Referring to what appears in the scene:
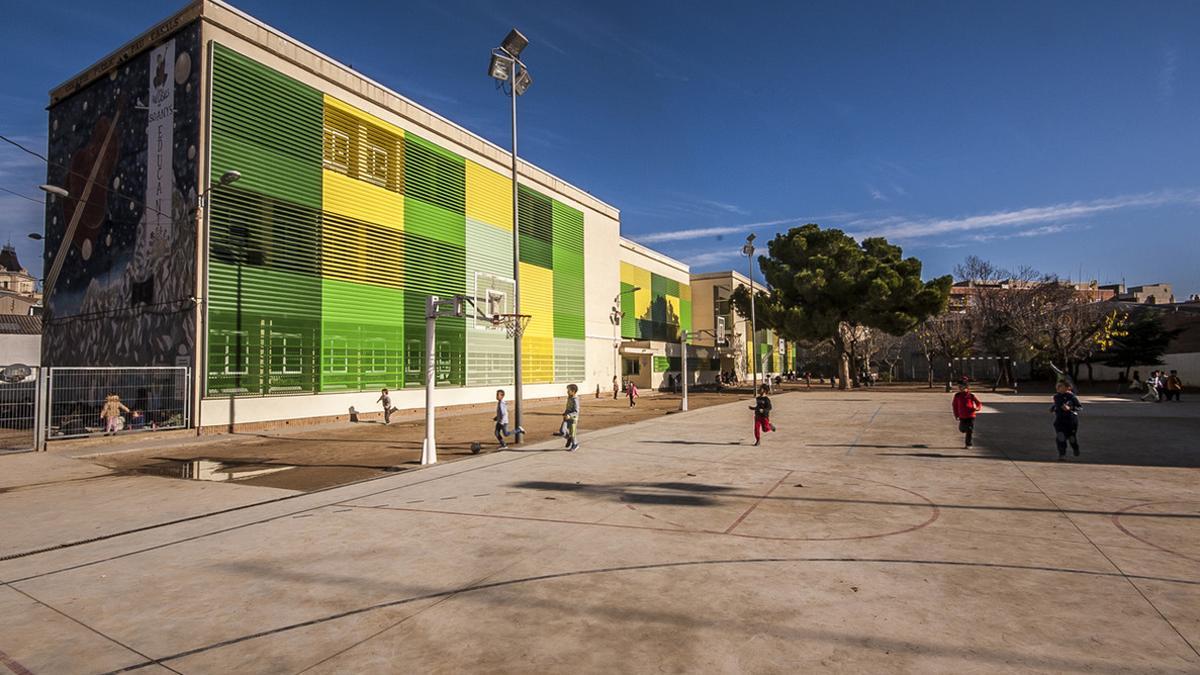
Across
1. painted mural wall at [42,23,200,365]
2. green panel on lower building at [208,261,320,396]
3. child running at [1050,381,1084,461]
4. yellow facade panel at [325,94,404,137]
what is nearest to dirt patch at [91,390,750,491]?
green panel on lower building at [208,261,320,396]

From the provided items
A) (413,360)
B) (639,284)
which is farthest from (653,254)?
(413,360)

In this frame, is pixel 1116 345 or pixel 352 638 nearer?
pixel 352 638

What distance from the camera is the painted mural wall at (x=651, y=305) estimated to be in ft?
170

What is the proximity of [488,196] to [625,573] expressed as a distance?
99.2ft

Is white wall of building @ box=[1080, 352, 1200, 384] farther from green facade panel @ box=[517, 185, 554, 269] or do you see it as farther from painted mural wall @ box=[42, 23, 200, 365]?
painted mural wall @ box=[42, 23, 200, 365]

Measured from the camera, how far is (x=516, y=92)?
1655cm

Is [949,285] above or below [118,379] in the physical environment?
above

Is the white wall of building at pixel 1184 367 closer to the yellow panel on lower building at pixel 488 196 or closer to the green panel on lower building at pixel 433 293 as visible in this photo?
the yellow panel on lower building at pixel 488 196

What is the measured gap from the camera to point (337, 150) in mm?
24875

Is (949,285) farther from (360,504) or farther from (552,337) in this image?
(360,504)

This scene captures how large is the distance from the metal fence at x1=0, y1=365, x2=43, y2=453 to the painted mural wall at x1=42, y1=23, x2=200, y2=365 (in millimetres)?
3393

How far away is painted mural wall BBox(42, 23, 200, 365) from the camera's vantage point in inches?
821

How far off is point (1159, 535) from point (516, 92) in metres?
15.9

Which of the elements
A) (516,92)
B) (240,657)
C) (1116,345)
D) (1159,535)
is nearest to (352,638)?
(240,657)
